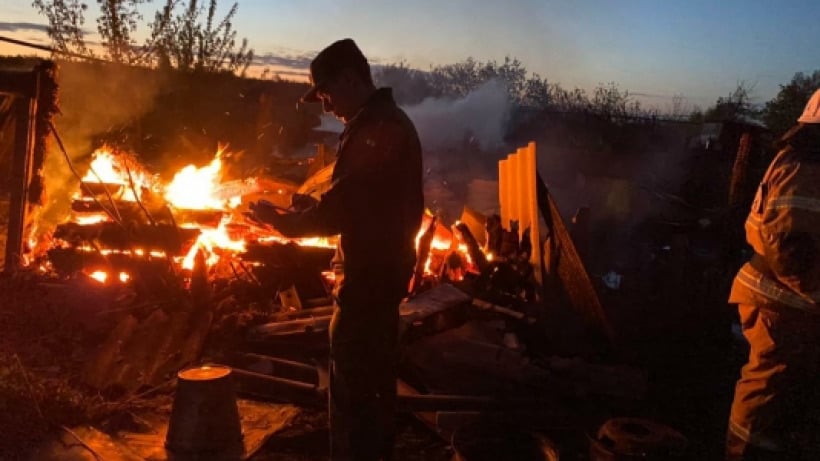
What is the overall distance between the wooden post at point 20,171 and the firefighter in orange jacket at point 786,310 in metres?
6.99

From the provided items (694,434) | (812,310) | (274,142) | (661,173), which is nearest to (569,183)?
(661,173)

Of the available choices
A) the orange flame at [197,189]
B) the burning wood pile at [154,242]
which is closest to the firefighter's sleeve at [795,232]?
the burning wood pile at [154,242]

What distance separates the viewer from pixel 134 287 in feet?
24.2

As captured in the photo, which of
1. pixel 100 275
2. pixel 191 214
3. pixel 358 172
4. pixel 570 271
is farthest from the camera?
pixel 191 214

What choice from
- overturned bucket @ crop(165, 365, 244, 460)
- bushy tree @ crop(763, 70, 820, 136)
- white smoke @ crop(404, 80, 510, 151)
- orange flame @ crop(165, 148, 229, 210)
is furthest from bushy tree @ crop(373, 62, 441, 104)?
overturned bucket @ crop(165, 365, 244, 460)

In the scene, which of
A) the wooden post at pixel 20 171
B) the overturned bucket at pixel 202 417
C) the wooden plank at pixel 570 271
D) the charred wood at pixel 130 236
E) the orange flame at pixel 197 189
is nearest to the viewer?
Answer: the overturned bucket at pixel 202 417

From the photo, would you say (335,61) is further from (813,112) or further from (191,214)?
(191,214)

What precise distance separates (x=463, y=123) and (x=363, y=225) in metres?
16.6

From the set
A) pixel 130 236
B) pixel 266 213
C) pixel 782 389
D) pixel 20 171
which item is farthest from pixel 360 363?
pixel 20 171

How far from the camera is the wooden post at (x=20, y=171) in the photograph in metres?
7.43

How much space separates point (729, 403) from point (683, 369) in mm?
750

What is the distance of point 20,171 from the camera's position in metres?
7.54

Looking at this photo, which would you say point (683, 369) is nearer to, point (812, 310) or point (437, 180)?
point (812, 310)

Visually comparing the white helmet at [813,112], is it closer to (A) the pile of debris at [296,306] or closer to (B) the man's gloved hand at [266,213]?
(A) the pile of debris at [296,306]
